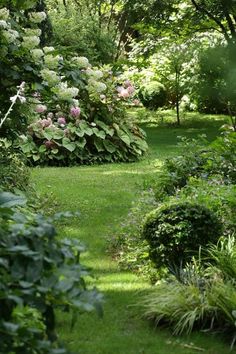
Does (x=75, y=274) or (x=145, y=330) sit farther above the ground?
(x=75, y=274)

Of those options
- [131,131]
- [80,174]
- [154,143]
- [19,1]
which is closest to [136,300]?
[19,1]

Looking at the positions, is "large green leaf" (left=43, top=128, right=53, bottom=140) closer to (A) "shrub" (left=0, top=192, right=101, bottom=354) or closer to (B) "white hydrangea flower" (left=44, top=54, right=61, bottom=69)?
(B) "white hydrangea flower" (left=44, top=54, right=61, bottom=69)

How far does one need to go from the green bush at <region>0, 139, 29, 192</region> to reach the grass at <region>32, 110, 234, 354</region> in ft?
2.30

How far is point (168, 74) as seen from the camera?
19.9m

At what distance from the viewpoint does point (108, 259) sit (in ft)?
18.4

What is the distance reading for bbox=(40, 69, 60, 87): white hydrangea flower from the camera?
18.1ft

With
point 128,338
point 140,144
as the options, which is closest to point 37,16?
point 128,338

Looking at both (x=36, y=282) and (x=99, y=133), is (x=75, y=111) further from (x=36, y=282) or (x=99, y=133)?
(x=36, y=282)

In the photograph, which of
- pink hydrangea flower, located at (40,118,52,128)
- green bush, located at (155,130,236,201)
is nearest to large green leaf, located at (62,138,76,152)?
pink hydrangea flower, located at (40,118,52,128)

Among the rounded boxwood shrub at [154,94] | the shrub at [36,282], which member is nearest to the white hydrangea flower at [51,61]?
the shrub at [36,282]

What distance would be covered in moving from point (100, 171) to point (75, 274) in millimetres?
8792

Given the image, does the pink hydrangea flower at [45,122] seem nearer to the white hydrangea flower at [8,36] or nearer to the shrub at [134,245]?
the shrub at [134,245]

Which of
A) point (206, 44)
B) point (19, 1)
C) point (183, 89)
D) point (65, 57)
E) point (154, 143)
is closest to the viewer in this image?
point (19, 1)

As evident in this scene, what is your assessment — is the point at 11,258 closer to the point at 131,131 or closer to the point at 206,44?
the point at 131,131
